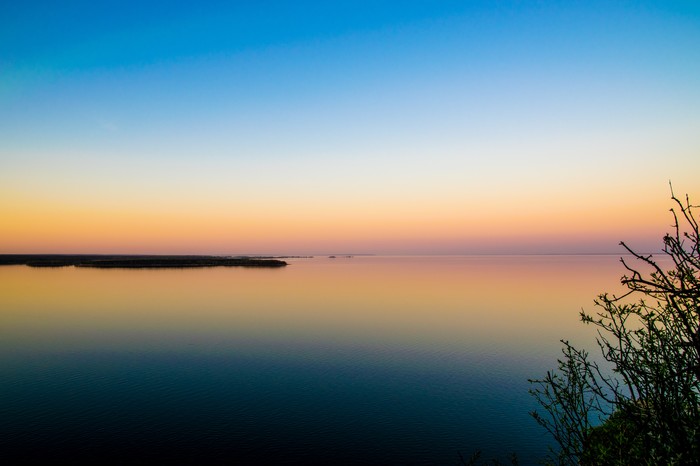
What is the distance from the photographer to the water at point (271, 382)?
1825 cm

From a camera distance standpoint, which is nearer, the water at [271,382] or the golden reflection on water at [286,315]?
the water at [271,382]

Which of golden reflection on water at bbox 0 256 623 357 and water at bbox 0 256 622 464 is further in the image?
golden reflection on water at bbox 0 256 623 357

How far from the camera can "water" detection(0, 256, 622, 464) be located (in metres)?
18.2

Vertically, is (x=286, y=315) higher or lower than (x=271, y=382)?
higher

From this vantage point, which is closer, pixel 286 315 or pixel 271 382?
pixel 271 382

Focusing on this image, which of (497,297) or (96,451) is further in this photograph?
(497,297)

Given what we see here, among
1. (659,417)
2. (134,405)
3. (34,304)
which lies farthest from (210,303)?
(659,417)

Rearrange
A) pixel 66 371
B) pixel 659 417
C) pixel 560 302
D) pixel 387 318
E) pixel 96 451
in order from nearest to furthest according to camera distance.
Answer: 1. pixel 659 417
2. pixel 96 451
3. pixel 66 371
4. pixel 387 318
5. pixel 560 302

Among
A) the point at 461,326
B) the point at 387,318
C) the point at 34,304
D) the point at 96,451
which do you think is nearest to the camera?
the point at 96,451

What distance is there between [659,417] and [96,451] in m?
19.4

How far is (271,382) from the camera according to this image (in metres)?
26.5

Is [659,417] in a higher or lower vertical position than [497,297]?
higher

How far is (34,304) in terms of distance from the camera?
58.2 m

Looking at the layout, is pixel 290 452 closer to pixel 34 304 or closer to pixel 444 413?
pixel 444 413
